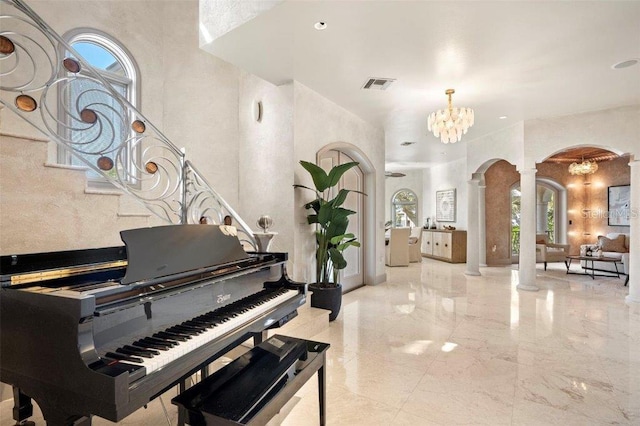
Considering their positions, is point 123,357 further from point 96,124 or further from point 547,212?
point 547,212

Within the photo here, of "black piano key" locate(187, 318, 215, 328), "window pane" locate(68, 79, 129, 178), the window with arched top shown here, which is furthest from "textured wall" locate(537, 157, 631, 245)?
"black piano key" locate(187, 318, 215, 328)

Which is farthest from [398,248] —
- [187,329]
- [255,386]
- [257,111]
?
[187,329]

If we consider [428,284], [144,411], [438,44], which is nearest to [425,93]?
Answer: [438,44]

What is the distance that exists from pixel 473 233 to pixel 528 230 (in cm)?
142

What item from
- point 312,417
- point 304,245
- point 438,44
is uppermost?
A: point 438,44

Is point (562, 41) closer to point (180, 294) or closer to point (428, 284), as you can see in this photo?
point (180, 294)

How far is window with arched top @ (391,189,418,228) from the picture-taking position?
12242 mm

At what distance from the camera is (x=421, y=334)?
12.0 feet

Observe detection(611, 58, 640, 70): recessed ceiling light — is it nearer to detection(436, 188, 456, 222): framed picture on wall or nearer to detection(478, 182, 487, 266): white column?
detection(478, 182, 487, 266): white column

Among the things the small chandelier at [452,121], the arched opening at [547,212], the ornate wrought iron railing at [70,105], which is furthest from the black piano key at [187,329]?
the arched opening at [547,212]

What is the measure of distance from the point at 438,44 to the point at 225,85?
2.97 m

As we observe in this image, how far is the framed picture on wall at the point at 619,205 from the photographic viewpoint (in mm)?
8086

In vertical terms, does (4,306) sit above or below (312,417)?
above

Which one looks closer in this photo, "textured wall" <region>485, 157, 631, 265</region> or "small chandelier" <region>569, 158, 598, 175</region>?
"small chandelier" <region>569, 158, 598, 175</region>
